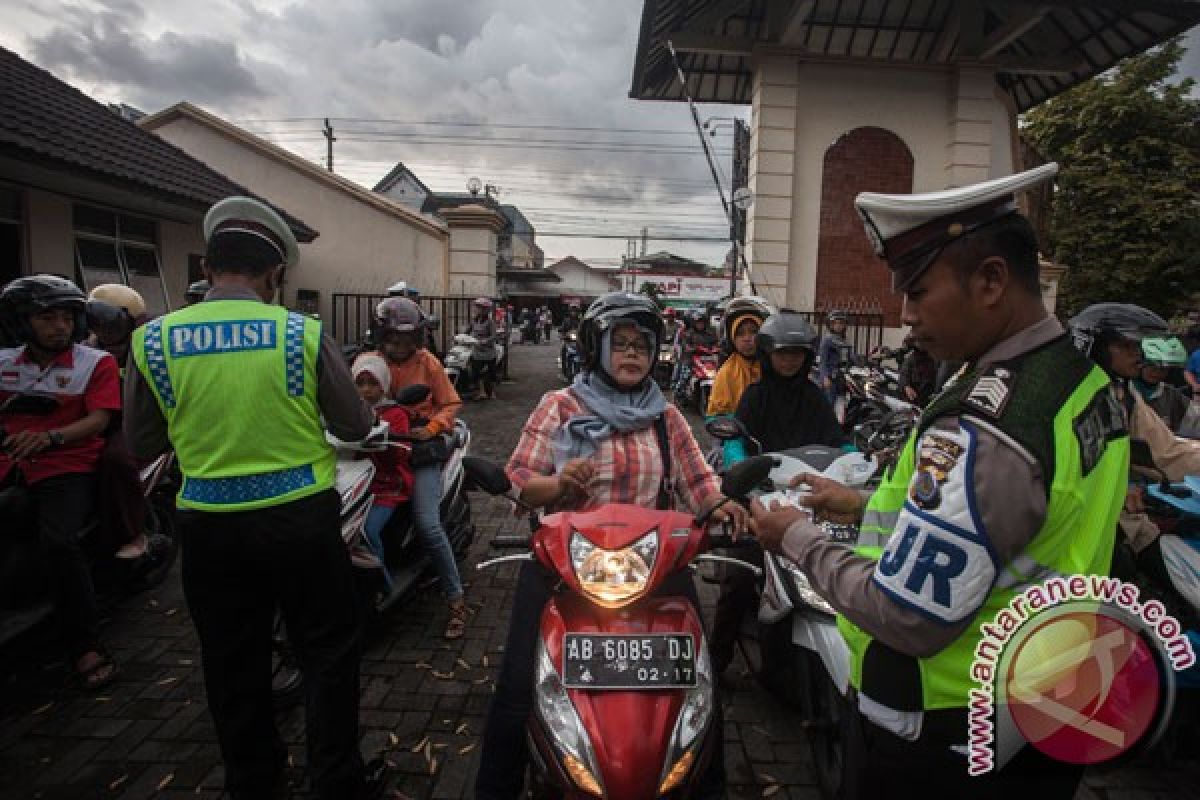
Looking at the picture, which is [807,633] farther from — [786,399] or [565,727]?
[786,399]

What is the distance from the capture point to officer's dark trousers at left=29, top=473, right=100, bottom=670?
3.27m

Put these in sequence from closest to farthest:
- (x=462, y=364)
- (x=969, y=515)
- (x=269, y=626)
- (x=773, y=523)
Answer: (x=969, y=515) < (x=773, y=523) < (x=269, y=626) < (x=462, y=364)

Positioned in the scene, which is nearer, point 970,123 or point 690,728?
point 690,728

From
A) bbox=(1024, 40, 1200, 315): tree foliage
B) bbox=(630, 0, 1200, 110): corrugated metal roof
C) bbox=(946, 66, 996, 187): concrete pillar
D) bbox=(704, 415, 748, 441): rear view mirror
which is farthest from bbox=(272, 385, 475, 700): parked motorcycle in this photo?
bbox=(1024, 40, 1200, 315): tree foliage

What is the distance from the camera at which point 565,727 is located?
5.73 feet

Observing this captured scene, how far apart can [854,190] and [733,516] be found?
11.3m

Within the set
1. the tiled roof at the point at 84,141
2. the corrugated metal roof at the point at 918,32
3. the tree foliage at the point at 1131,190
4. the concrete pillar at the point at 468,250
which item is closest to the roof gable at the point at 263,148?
the concrete pillar at the point at 468,250

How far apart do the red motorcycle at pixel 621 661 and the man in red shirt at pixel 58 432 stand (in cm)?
270

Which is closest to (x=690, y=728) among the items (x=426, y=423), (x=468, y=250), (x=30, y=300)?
(x=426, y=423)

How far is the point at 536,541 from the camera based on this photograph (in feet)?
6.42

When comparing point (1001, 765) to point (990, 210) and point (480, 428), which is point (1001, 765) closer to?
point (990, 210)

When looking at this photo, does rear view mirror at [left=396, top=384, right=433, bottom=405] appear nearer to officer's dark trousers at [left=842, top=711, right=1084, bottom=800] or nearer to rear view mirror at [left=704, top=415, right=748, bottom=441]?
rear view mirror at [left=704, top=415, right=748, bottom=441]

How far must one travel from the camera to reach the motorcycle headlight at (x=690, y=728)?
1696mm
